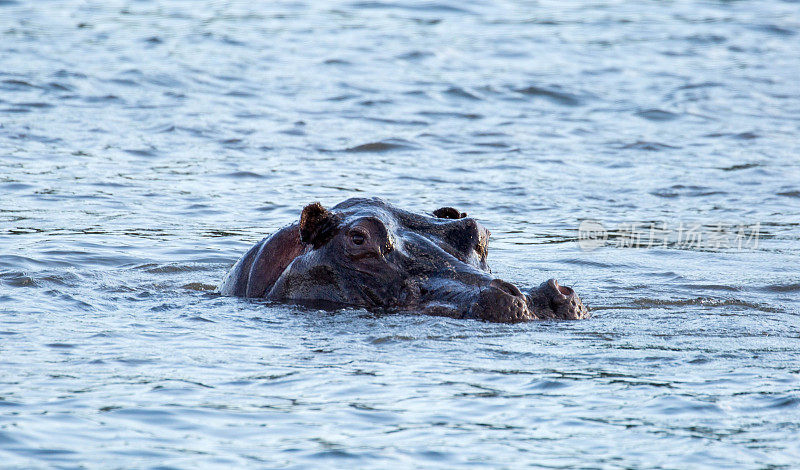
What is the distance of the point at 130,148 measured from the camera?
15719 mm

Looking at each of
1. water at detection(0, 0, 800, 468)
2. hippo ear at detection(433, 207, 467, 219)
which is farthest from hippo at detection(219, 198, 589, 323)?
hippo ear at detection(433, 207, 467, 219)

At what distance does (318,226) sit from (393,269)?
0.64m

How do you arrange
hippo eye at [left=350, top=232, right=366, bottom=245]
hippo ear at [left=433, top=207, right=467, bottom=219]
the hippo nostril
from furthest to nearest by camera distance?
hippo ear at [left=433, top=207, right=467, bottom=219] → hippo eye at [left=350, top=232, right=366, bottom=245] → the hippo nostril

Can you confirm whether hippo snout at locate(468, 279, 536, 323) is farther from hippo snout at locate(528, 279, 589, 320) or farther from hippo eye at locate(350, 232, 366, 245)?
hippo eye at locate(350, 232, 366, 245)

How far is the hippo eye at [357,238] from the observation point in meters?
7.79

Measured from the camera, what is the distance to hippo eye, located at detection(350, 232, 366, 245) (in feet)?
25.5

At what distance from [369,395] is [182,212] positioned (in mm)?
7294

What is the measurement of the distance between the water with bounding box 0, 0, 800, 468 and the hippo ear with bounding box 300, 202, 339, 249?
0.52 meters

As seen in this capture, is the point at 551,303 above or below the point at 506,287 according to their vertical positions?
below

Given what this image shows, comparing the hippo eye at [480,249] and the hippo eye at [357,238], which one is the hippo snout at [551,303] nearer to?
the hippo eye at [480,249]

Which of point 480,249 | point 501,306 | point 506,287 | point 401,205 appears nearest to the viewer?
point 501,306

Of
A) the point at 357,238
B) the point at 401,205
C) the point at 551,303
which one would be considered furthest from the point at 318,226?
the point at 401,205

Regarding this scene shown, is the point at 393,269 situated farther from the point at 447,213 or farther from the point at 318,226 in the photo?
the point at 447,213

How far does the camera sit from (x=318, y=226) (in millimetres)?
8070
